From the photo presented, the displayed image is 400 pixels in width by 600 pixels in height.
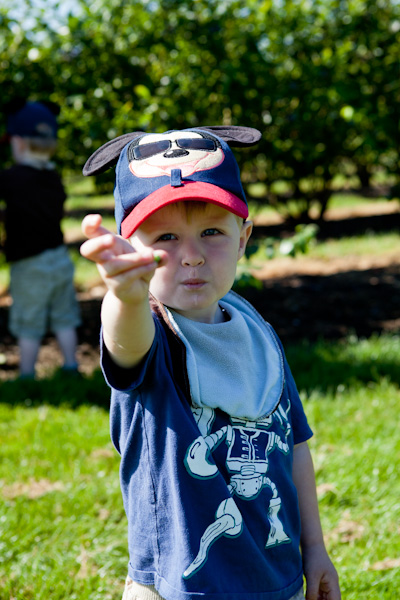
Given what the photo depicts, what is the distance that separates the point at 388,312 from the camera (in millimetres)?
5336

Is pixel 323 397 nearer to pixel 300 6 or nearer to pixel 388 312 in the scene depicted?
pixel 388 312

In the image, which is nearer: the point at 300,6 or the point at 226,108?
the point at 226,108

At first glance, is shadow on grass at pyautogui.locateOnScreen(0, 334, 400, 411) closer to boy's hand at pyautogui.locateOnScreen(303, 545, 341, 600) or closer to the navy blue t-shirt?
boy's hand at pyautogui.locateOnScreen(303, 545, 341, 600)

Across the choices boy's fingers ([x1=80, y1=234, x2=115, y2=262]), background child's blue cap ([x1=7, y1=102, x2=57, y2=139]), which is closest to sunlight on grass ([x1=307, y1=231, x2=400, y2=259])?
background child's blue cap ([x1=7, y1=102, x2=57, y2=139])

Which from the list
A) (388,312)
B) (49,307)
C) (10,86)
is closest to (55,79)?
(10,86)

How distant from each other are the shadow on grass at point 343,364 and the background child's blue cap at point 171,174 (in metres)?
2.36

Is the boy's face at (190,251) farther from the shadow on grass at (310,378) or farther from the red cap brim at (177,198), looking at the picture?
the shadow on grass at (310,378)

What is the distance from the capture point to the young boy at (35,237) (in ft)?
13.9

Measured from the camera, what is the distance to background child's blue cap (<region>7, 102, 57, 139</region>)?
4.20 metres

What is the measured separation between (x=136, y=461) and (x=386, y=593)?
119cm

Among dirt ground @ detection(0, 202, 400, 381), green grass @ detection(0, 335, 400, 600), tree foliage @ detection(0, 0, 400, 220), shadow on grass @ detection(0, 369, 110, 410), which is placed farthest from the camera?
dirt ground @ detection(0, 202, 400, 381)

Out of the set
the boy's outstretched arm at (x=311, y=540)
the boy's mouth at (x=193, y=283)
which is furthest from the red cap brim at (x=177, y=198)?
the boy's outstretched arm at (x=311, y=540)

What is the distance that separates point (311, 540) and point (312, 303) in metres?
4.13

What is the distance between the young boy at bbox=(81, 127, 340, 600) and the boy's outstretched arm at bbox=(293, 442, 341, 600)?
139 millimetres
